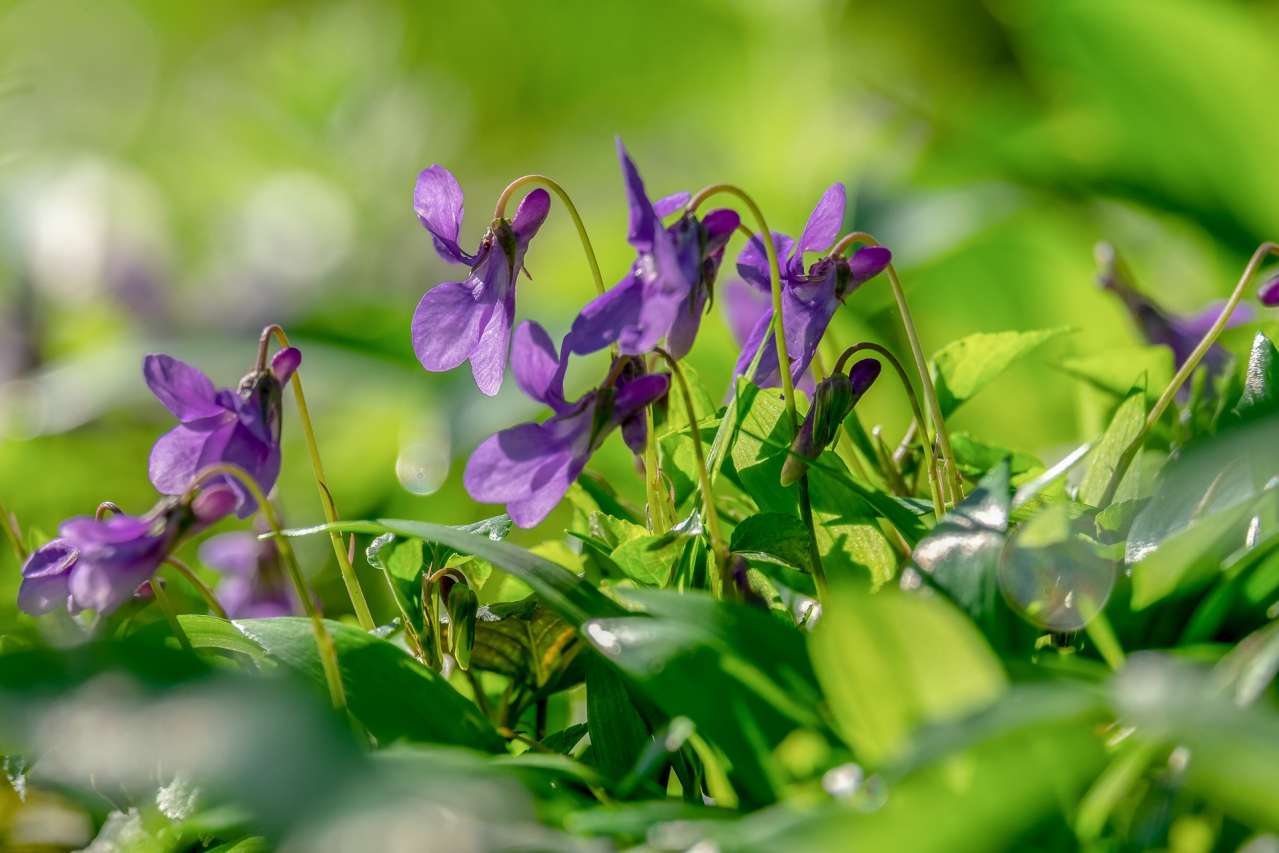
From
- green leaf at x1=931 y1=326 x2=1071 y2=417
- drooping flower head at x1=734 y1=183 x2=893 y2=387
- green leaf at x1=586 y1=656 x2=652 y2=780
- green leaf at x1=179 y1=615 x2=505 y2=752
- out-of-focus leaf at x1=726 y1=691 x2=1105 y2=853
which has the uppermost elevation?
drooping flower head at x1=734 y1=183 x2=893 y2=387

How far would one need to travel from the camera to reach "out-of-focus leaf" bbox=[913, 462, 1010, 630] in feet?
1.82

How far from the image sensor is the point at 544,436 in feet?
2.04

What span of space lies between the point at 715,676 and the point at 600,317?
18 centimetres

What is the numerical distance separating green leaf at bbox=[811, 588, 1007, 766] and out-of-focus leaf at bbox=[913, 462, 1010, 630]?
9cm

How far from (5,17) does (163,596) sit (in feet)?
24.0

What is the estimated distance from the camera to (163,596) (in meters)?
0.66

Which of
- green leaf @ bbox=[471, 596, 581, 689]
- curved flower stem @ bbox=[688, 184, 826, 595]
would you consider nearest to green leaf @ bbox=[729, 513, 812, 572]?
curved flower stem @ bbox=[688, 184, 826, 595]

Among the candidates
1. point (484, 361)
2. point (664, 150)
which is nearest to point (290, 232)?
point (664, 150)

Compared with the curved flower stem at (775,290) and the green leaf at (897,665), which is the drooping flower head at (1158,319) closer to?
the curved flower stem at (775,290)

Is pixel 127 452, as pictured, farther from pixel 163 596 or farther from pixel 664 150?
pixel 664 150

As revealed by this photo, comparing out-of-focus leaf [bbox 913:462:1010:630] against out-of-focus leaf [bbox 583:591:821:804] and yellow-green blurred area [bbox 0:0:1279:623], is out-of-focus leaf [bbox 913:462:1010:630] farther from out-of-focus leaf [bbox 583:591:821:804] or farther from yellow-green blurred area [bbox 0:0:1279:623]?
yellow-green blurred area [bbox 0:0:1279:623]

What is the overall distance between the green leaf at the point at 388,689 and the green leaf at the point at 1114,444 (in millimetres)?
350

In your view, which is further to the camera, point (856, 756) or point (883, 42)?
point (883, 42)

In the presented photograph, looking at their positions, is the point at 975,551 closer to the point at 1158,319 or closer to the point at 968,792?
the point at 968,792
